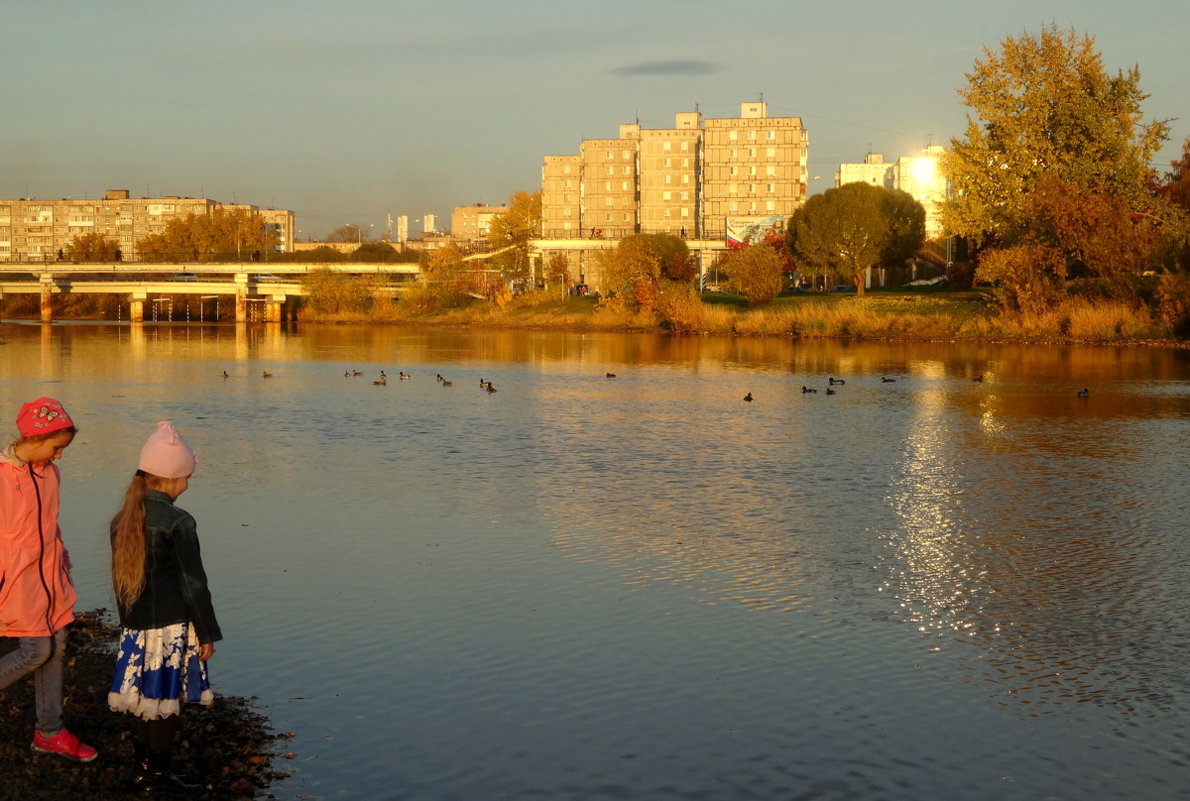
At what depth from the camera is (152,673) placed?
7.04 m

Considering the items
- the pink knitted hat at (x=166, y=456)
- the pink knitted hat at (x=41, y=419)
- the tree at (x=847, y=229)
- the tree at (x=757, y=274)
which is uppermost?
the tree at (x=847, y=229)

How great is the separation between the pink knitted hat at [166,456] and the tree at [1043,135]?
66.0 meters

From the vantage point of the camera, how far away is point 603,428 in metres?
27.4

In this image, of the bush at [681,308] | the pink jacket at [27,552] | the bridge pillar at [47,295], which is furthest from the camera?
the bridge pillar at [47,295]

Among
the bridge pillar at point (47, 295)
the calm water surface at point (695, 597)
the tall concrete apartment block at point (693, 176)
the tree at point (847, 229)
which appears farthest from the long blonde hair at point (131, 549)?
the tall concrete apartment block at point (693, 176)

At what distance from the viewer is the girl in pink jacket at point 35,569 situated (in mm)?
7082

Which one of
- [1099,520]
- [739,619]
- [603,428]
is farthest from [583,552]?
[603,428]

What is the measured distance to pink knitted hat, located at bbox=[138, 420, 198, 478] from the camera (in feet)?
23.0

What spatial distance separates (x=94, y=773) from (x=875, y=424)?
22.5 m

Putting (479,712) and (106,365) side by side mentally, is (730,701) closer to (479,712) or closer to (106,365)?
Result: (479,712)

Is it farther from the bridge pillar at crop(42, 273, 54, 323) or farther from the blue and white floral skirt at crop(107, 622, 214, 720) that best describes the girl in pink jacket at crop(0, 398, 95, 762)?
the bridge pillar at crop(42, 273, 54, 323)

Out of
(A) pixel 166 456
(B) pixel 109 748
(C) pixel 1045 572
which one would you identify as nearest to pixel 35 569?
(A) pixel 166 456

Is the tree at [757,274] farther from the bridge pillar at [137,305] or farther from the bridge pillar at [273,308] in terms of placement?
the bridge pillar at [137,305]

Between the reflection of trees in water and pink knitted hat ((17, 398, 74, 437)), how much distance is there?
632 centimetres
